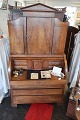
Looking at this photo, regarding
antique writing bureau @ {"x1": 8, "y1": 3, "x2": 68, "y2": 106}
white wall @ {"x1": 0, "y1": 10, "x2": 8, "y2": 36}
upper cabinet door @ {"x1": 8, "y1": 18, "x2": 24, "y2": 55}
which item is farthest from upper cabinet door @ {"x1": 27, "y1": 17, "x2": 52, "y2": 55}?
white wall @ {"x1": 0, "y1": 10, "x2": 8, "y2": 36}

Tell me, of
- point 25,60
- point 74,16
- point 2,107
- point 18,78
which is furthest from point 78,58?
point 74,16

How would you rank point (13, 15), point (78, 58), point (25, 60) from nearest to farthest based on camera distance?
point (13, 15), point (25, 60), point (78, 58)

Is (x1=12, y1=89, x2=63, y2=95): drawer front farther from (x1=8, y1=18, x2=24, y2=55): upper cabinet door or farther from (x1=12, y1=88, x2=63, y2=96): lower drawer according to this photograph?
(x1=8, y1=18, x2=24, y2=55): upper cabinet door

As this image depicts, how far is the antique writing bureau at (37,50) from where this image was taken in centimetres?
172

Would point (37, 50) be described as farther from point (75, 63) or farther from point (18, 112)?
point (18, 112)

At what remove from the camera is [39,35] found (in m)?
1.83

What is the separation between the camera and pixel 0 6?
6.85ft

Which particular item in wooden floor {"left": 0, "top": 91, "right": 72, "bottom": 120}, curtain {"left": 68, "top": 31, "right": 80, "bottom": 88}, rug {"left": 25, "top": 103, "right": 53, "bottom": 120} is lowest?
wooden floor {"left": 0, "top": 91, "right": 72, "bottom": 120}

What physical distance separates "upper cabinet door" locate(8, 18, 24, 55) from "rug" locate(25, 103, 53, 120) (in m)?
0.94

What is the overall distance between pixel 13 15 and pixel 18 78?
3.01 feet

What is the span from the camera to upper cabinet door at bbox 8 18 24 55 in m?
1.74

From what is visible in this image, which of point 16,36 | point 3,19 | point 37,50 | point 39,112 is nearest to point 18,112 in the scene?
point 39,112

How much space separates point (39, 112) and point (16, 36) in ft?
4.04

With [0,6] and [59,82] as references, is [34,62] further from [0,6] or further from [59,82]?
[0,6]
